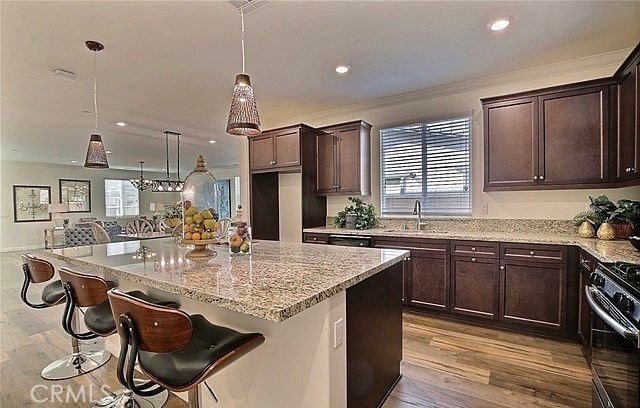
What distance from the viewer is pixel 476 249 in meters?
3.25

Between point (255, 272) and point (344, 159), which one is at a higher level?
point (344, 159)

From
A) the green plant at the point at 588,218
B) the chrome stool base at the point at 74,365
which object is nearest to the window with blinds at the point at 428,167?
the green plant at the point at 588,218

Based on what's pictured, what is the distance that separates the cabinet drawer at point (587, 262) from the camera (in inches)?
91.6

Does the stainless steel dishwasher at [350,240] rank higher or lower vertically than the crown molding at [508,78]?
lower

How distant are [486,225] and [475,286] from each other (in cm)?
86

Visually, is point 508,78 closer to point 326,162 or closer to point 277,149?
point 326,162

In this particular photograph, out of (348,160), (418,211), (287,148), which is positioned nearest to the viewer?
(418,211)

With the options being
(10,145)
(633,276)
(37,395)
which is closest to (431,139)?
(633,276)

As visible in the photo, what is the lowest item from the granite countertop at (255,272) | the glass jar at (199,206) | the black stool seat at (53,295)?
the black stool seat at (53,295)

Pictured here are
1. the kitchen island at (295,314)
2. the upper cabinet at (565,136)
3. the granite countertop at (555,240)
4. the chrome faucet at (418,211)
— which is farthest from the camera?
the chrome faucet at (418,211)

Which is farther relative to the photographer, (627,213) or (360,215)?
(360,215)

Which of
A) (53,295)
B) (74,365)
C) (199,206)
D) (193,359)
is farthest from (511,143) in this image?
(74,365)

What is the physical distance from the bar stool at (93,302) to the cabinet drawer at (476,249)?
8.98 ft

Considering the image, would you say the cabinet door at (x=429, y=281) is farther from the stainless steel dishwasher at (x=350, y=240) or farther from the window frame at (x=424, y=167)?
the window frame at (x=424, y=167)
